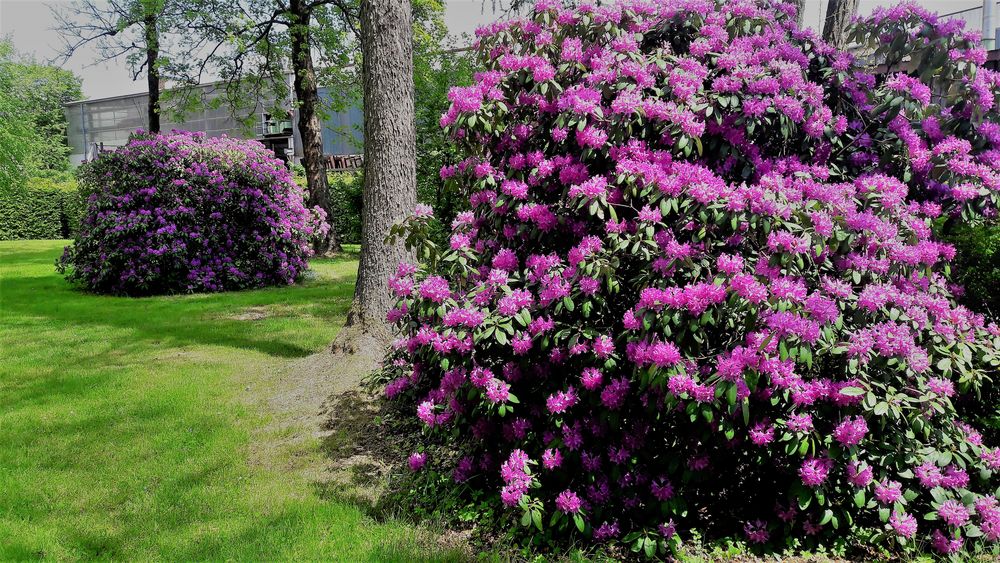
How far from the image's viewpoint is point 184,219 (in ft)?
34.8

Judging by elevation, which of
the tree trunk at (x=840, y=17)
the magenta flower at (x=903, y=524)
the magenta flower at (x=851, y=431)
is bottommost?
the magenta flower at (x=903, y=524)

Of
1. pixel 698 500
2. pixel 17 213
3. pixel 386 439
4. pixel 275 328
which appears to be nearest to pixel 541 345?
pixel 698 500

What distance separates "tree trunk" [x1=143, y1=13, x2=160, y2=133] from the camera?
46.0 feet

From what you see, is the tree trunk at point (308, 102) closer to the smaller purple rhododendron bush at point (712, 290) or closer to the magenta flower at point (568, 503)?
the smaller purple rhododendron bush at point (712, 290)

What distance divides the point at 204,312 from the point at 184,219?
233 cm

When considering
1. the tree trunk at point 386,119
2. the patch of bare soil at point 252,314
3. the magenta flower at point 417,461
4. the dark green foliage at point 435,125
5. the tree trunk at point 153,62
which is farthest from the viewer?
the tree trunk at point 153,62

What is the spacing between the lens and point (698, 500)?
10.3 ft

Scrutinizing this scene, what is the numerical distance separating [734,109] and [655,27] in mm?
820

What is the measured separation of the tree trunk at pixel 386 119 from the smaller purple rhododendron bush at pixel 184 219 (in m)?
6.37

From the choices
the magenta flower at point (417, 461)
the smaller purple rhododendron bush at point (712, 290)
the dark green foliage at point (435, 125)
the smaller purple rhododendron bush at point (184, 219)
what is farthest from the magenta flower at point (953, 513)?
the smaller purple rhododendron bush at point (184, 219)

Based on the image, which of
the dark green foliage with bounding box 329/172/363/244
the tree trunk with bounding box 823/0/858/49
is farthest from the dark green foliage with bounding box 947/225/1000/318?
the dark green foliage with bounding box 329/172/363/244

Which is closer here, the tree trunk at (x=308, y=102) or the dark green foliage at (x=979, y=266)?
the dark green foliage at (x=979, y=266)

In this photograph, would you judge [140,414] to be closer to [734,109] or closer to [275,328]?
[275,328]

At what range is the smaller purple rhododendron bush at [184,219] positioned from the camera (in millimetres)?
10391
